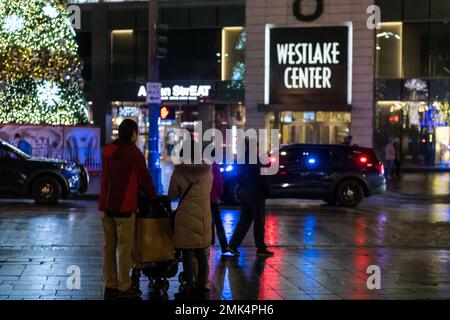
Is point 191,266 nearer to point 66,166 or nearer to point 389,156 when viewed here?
point 66,166

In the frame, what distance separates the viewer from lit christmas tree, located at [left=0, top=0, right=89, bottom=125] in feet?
80.5

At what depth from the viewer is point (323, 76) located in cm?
3130

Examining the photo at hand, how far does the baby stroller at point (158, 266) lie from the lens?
7469 mm

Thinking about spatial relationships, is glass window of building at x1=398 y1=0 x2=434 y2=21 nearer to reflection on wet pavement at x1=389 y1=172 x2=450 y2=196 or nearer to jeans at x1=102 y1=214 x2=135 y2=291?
reflection on wet pavement at x1=389 y1=172 x2=450 y2=196

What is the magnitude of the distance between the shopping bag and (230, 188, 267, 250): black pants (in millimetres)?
2789

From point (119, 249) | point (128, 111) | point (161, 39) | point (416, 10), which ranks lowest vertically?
point (119, 249)

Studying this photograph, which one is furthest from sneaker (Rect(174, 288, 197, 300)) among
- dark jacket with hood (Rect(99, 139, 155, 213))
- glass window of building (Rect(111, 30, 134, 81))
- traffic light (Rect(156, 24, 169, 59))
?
glass window of building (Rect(111, 30, 134, 81))

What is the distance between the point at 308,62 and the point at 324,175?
14.2 m

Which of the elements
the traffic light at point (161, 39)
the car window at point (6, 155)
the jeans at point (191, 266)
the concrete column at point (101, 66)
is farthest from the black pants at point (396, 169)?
the jeans at point (191, 266)

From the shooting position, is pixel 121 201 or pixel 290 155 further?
pixel 290 155

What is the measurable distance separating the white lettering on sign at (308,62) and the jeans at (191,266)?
24505 mm

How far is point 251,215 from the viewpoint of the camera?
33.7ft

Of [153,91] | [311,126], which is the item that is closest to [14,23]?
[153,91]
